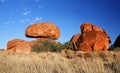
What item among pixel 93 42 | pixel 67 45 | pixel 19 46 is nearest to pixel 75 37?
pixel 67 45

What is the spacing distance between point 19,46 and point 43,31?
7.86 metres

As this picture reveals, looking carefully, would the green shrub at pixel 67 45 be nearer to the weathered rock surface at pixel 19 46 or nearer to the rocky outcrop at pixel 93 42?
the weathered rock surface at pixel 19 46

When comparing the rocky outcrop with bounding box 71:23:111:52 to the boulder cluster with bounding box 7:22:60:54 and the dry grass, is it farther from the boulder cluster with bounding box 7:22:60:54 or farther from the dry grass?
the dry grass

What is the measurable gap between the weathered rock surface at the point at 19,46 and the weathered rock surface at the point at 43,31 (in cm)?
381

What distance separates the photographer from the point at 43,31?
49688 mm

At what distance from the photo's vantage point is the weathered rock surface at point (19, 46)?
141 feet

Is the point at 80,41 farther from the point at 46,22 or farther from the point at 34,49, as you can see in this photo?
the point at 46,22

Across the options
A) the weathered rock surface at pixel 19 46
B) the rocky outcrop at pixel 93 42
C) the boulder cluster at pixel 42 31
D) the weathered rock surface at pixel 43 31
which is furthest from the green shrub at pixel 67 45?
the rocky outcrop at pixel 93 42

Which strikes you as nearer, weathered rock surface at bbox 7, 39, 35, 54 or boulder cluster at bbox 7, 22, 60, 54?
weathered rock surface at bbox 7, 39, 35, 54

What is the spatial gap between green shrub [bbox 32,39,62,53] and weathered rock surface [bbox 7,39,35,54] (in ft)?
3.40

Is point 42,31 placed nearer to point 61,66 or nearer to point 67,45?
point 67,45

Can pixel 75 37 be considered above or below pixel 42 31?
below

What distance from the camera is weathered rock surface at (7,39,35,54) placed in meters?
43.0

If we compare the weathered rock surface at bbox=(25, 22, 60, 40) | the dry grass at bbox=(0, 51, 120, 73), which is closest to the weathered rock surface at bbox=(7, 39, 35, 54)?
the weathered rock surface at bbox=(25, 22, 60, 40)
